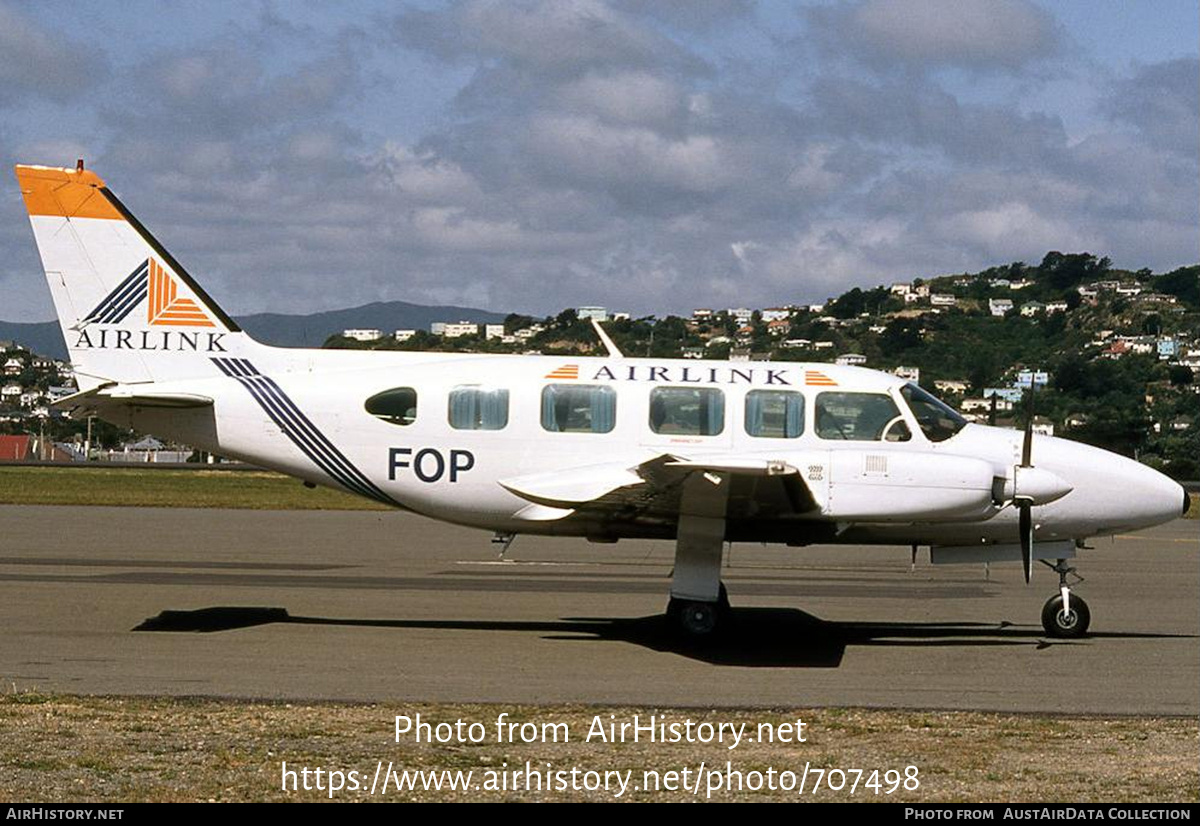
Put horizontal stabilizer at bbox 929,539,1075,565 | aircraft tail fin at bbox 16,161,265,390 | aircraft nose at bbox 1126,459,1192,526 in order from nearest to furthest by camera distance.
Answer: aircraft nose at bbox 1126,459,1192,526
horizontal stabilizer at bbox 929,539,1075,565
aircraft tail fin at bbox 16,161,265,390

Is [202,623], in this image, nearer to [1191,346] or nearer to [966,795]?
[966,795]

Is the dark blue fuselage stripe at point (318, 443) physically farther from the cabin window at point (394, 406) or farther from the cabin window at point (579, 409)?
the cabin window at point (579, 409)

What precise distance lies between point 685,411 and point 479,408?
2117 millimetres

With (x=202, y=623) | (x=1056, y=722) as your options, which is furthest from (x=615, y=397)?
(x=1056, y=722)

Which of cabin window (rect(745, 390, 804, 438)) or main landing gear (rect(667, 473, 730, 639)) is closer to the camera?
main landing gear (rect(667, 473, 730, 639))

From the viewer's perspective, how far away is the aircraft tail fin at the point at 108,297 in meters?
15.5

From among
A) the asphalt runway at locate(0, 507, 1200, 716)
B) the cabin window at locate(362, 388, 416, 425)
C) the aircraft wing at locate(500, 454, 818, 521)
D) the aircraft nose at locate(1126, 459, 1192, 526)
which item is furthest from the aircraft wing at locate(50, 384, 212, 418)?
the aircraft nose at locate(1126, 459, 1192, 526)

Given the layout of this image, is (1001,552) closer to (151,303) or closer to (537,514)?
(537,514)

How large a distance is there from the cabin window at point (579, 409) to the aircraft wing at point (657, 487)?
1.46 feet

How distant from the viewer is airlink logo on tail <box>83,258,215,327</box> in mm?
15594

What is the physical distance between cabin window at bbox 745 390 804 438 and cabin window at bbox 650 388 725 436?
0.31m

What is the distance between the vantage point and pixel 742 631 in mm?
15328

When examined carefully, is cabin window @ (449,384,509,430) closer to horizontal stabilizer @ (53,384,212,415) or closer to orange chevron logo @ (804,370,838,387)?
horizontal stabilizer @ (53,384,212,415)

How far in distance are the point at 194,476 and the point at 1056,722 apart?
4623cm
